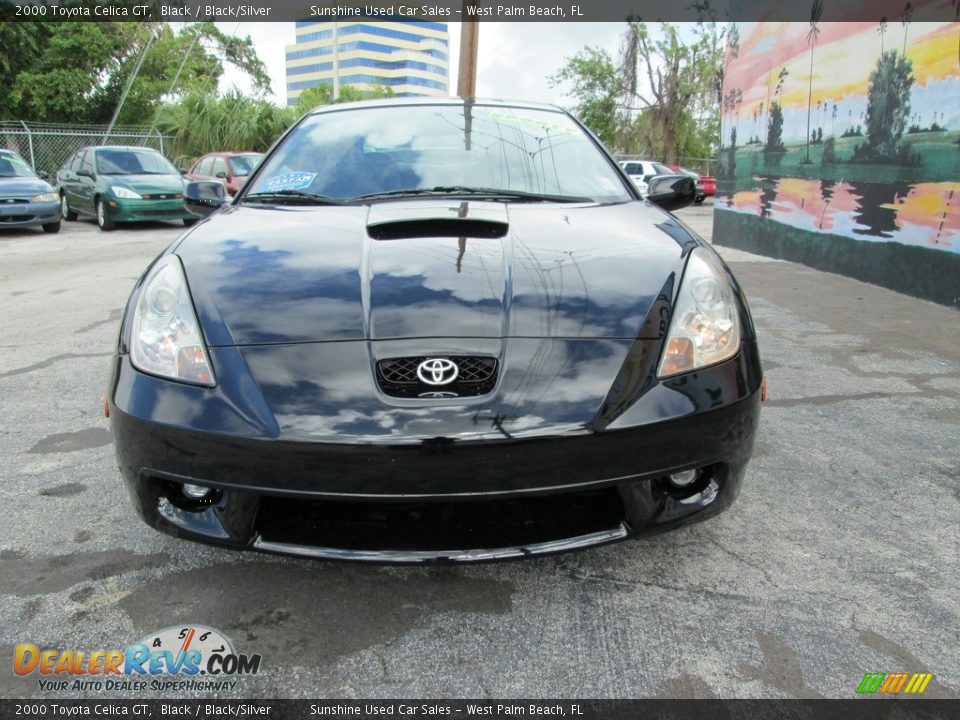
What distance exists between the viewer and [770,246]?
9484 millimetres

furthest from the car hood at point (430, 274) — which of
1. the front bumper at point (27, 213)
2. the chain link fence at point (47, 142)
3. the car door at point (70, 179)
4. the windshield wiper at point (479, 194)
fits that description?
the chain link fence at point (47, 142)

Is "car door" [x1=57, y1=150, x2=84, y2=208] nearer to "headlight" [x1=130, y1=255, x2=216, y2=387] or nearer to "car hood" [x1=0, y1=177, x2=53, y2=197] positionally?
"car hood" [x1=0, y1=177, x2=53, y2=197]

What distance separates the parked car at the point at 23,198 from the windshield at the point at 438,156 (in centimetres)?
1031

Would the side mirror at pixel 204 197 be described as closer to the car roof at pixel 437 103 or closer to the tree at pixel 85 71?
the car roof at pixel 437 103

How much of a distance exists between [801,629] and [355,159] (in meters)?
2.23

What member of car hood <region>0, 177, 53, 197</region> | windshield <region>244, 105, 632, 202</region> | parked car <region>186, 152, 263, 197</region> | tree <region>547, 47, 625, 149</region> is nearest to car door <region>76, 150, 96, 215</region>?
car hood <region>0, 177, 53, 197</region>

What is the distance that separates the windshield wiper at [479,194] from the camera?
276cm

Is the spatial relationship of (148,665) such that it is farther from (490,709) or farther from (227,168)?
(227,168)

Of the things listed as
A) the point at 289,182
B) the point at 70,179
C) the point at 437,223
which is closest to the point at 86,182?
the point at 70,179

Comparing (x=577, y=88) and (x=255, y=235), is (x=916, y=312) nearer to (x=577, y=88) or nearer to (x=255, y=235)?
(x=255, y=235)

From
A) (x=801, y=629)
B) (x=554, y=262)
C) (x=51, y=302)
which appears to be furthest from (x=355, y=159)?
(x=51, y=302)

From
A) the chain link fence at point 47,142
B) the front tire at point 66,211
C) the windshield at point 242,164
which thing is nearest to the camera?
the windshield at point 242,164

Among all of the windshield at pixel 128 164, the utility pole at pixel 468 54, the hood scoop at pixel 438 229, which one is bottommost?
the hood scoop at pixel 438 229

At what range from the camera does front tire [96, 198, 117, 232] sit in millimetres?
12555
